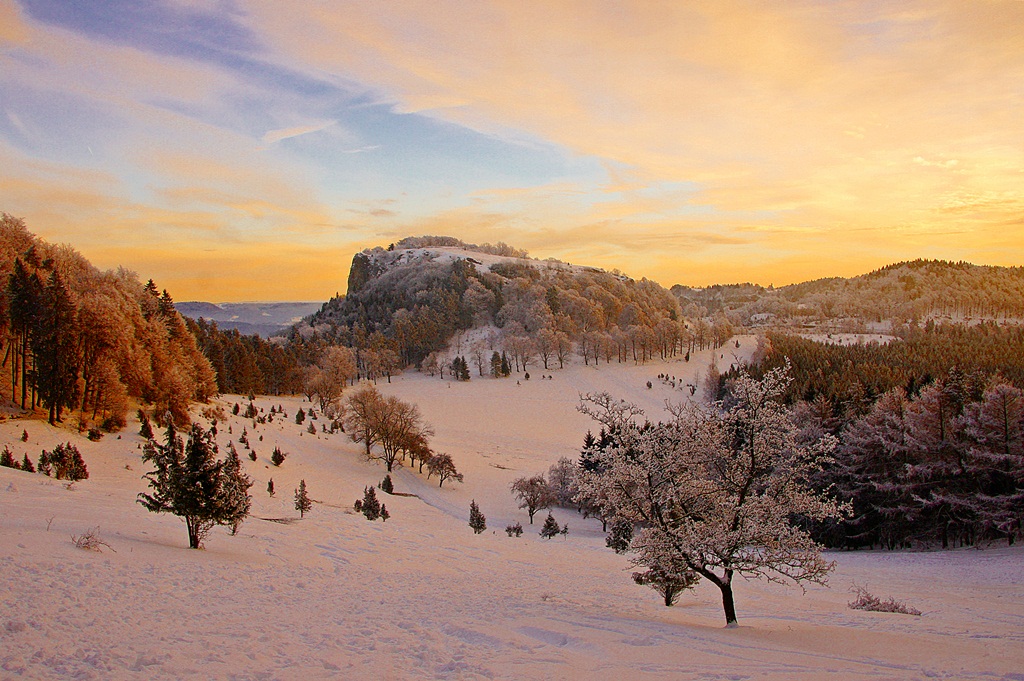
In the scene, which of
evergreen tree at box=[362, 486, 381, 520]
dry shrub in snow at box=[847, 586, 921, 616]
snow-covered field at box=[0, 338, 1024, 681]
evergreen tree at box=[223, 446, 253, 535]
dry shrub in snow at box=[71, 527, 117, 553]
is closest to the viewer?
snow-covered field at box=[0, 338, 1024, 681]

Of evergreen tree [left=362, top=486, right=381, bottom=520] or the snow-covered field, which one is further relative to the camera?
evergreen tree [left=362, top=486, right=381, bottom=520]

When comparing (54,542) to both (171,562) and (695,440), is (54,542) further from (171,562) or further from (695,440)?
(695,440)

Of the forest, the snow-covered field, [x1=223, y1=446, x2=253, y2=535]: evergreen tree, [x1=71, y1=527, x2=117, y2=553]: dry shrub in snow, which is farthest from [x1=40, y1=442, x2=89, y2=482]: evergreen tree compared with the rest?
[x1=71, y1=527, x2=117, y2=553]: dry shrub in snow

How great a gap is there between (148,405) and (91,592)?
116 ft

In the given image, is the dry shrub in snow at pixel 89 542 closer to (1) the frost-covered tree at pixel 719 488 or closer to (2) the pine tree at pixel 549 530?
(1) the frost-covered tree at pixel 719 488

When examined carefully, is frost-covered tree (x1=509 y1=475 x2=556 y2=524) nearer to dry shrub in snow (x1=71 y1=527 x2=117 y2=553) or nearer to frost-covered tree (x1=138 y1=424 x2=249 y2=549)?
frost-covered tree (x1=138 y1=424 x2=249 y2=549)

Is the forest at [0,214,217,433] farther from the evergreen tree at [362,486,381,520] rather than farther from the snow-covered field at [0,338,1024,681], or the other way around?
the evergreen tree at [362,486,381,520]

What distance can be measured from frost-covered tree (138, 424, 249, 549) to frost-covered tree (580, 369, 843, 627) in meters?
11.2

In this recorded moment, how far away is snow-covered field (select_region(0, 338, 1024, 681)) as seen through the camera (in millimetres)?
9688

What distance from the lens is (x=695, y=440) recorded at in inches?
533

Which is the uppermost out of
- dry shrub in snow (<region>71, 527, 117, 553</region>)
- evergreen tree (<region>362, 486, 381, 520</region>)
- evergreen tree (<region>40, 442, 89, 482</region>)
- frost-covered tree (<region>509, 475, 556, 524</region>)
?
dry shrub in snow (<region>71, 527, 117, 553</region>)

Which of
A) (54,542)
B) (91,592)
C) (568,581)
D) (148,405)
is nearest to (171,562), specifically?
(54,542)

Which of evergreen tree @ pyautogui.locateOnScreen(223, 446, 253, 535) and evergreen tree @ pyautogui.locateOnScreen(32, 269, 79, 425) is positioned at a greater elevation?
evergreen tree @ pyautogui.locateOnScreen(32, 269, 79, 425)

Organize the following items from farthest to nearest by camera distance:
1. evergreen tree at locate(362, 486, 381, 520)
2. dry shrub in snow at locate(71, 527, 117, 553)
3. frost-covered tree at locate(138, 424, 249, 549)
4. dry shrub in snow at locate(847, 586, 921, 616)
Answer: evergreen tree at locate(362, 486, 381, 520), frost-covered tree at locate(138, 424, 249, 549), dry shrub in snow at locate(847, 586, 921, 616), dry shrub in snow at locate(71, 527, 117, 553)
